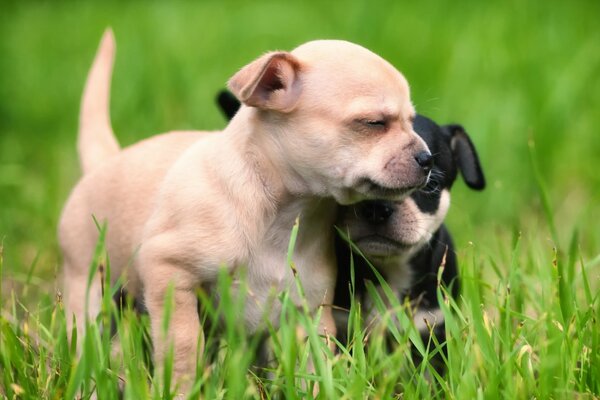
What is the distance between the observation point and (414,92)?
223 inches

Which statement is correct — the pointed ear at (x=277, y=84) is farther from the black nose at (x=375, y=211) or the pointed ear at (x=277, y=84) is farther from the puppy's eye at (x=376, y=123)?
the black nose at (x=375, y=211)

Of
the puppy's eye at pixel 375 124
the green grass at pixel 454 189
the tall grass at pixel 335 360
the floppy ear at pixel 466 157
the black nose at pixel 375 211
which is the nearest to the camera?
the tall grass at pixel 335 360

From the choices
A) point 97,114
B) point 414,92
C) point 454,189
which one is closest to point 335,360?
point 97,114

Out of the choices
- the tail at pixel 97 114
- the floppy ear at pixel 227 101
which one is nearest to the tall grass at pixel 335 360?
the floppy ear at pixel 227 101

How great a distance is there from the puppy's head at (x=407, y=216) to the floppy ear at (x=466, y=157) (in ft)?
0.46

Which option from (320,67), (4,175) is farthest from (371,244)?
(4,175)

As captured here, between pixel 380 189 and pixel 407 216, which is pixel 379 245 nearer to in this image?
pixel 407 216

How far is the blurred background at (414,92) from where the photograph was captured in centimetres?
515

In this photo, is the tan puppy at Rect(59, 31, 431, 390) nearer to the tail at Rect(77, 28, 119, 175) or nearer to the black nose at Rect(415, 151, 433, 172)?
the black nose at Rect(415, 151, 433, 172)

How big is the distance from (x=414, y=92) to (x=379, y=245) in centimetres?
257

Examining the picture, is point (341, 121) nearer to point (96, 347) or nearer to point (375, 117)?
point (375, 117)

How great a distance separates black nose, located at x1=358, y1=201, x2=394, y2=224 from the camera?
3.22 meters

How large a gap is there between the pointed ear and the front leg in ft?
1.86

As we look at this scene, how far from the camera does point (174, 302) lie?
2879 millimetres
